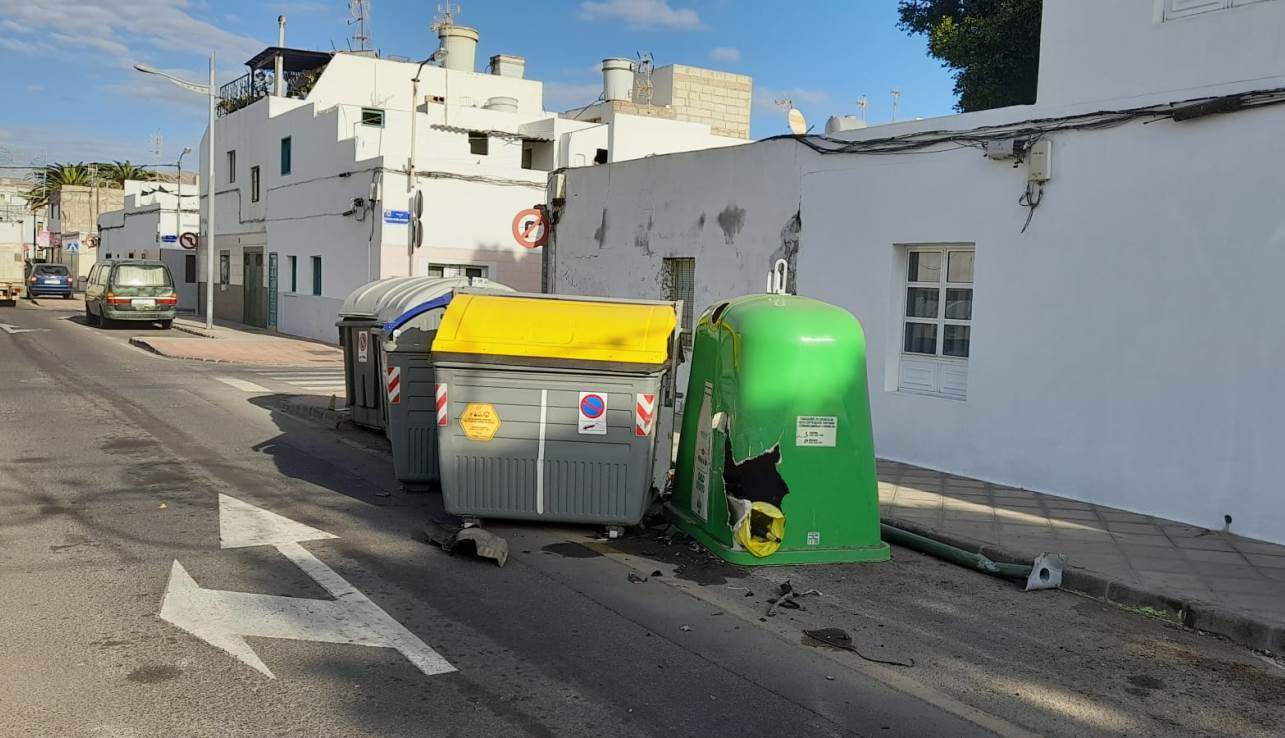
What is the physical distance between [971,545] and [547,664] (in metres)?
3.69

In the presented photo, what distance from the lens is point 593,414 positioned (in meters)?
7.13

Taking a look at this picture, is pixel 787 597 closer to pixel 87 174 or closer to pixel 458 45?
pixel 458 45

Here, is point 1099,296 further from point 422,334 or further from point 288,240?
point 288,240

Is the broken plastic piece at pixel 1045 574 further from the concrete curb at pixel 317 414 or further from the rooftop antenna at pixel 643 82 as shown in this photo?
the rooftop antenna at pixel 643 82

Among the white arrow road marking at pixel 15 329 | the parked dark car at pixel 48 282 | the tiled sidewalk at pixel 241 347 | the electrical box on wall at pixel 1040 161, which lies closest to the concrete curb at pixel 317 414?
the tiled sidewalk at pixel 241 347

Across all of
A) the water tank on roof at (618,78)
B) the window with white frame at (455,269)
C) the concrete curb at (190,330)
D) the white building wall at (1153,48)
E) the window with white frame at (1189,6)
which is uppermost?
the water tank on roof at (618,78)

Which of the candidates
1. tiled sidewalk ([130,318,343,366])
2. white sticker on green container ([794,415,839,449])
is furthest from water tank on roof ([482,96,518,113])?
white sticker on green container ([794,415,839,449])

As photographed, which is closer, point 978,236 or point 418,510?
point 418,510

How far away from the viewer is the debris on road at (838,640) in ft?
16.5

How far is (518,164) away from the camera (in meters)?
24.6

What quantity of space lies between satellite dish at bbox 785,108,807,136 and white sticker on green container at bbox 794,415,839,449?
Result: 18.0 feet

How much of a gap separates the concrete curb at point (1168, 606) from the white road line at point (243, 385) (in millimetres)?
11924

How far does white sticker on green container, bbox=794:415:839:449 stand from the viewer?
681 cm

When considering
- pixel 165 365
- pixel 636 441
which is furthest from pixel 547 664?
pixel 165 365
